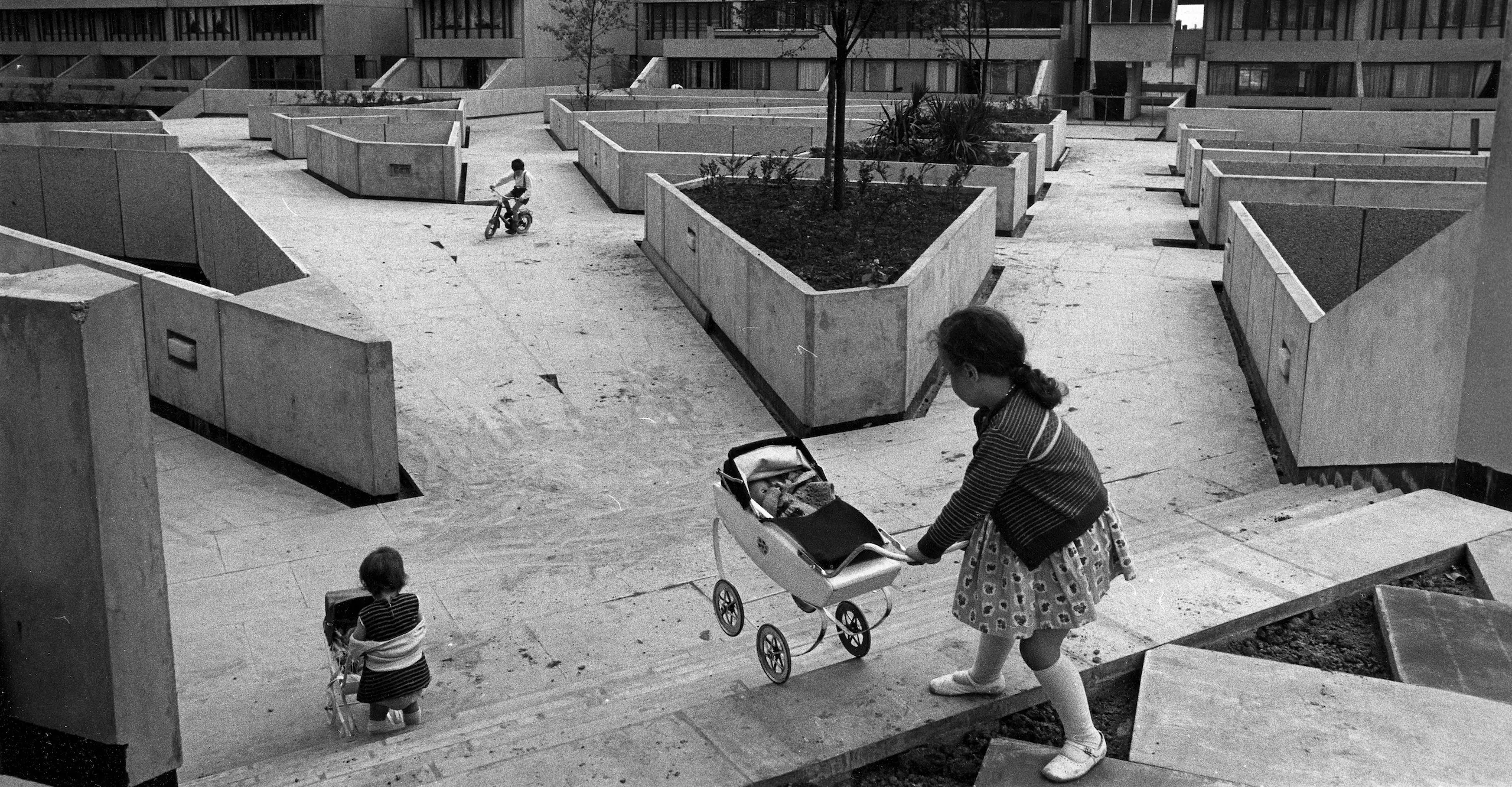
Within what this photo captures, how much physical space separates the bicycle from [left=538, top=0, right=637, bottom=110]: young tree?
77.3 feet

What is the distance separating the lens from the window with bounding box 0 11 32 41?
73.4 meters

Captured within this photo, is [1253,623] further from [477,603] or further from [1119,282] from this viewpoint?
[1119,282]

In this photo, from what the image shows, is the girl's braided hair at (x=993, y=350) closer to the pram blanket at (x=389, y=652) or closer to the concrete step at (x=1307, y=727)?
the concrete step at (x=1307, y=727)

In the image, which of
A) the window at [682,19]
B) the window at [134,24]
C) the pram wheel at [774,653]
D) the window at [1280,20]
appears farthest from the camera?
the window at [134,24]

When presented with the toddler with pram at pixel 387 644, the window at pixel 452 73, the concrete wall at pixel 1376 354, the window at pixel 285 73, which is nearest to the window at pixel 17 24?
the window at pixel 285 73

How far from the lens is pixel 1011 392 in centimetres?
423

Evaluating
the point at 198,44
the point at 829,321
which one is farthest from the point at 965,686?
the point at 198,44

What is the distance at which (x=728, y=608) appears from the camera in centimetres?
625

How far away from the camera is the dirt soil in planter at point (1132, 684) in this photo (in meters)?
4.57

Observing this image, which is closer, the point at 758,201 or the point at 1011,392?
the point at 1011,392

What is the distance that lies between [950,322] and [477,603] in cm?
467

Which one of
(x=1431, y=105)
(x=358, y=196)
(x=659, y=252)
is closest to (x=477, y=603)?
(x=659, y=252)

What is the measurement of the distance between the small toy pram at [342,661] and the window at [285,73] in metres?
59.7

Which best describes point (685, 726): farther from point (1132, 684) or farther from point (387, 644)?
point (387, 644)
